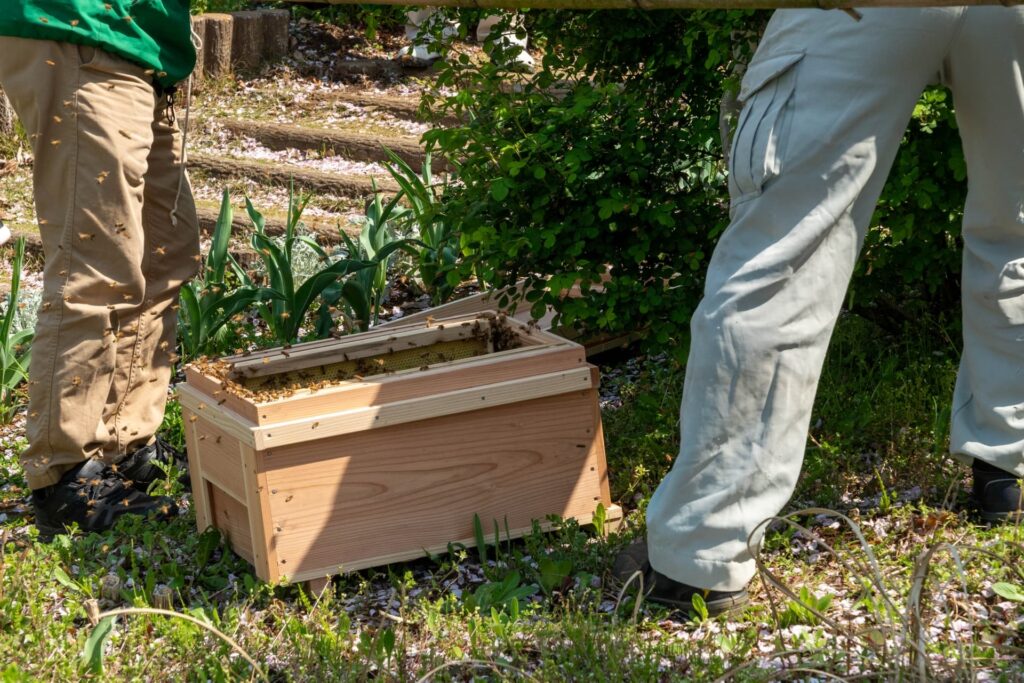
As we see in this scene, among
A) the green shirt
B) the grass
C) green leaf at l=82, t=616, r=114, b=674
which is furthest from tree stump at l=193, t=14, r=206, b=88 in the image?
green leaf at l=82, t=616, r=114, b=674

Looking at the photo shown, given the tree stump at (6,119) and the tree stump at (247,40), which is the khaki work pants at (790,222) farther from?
the tree stump at (247,40)

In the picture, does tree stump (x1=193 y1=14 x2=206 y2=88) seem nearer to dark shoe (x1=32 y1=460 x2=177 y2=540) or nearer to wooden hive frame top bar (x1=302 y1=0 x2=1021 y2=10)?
dark shoe (x1=32 y1=460 x2=177 y2=540)

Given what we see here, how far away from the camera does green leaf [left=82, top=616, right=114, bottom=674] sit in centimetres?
241

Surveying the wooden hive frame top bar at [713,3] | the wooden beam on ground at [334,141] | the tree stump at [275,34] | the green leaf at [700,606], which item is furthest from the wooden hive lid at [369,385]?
the tree stump at [275,34]

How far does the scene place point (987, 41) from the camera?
2.45 metres

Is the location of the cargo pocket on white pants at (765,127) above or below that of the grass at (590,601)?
above

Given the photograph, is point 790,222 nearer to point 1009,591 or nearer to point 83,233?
point 1009,591

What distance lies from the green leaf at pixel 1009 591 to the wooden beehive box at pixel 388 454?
92cm

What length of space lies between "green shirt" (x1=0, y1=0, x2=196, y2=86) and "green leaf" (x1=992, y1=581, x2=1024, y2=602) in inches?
94.7

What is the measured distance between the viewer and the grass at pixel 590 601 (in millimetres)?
2326

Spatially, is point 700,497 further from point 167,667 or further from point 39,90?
point 39,90

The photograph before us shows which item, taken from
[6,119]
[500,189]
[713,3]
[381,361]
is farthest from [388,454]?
[6,119]

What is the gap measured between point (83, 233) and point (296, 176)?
2862mm

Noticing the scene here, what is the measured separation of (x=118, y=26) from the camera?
3.09 meters
